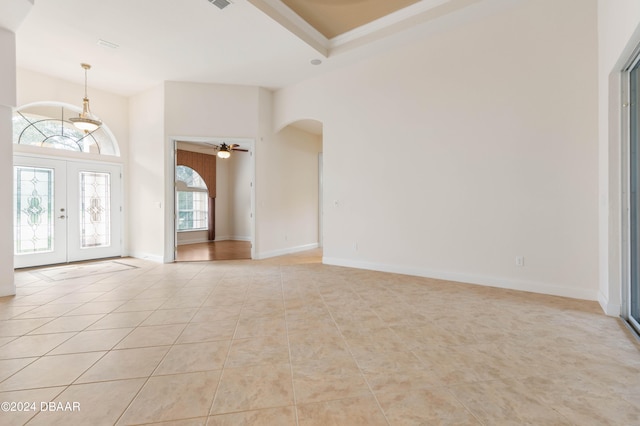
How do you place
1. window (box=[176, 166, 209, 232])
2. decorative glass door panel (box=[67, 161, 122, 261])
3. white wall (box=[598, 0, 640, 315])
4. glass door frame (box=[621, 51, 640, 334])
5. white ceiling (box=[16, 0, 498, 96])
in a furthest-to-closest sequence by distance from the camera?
window (box=[176, 166, 209, 232]) → decorative glass door panel (box=[67, 161, 122, 261]) → white ceiling (box=[16, 0, 498, 96]) → white wall (box=[598, 0, 640, 315]) → glass door frame (box=[621, 51, 640, 334])

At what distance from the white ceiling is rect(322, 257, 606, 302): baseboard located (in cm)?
366

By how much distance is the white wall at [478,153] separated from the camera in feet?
11.4

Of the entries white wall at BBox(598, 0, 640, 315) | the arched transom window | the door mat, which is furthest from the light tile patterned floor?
the arched transom window

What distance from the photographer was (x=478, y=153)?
4082 mm

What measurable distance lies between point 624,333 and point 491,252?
5.23ft

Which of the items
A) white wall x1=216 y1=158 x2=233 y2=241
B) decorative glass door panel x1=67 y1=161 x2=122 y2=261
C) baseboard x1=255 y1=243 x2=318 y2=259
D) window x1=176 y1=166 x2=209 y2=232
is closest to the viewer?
decorative glass door panel x1=67 y1=161 x2=122 y2=261

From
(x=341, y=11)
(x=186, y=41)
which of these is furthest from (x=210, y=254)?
(x=341, y=11)

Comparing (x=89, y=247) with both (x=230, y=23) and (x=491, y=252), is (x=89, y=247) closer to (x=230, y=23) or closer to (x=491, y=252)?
(x=230, y=23)

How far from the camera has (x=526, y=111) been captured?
146 inches

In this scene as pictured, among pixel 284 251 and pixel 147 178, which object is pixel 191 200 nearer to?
pixel 147 178

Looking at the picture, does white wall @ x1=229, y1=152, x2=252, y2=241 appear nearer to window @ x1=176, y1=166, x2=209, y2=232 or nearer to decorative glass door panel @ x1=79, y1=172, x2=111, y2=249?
window @ x1=176, y1=166, x2=209, y2=232

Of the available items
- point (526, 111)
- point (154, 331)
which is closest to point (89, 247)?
point (154, 331)

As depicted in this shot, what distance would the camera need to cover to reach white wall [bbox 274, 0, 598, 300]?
3.46m

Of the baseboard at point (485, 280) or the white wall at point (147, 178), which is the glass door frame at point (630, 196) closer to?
the baseboard at point (485, 280)
